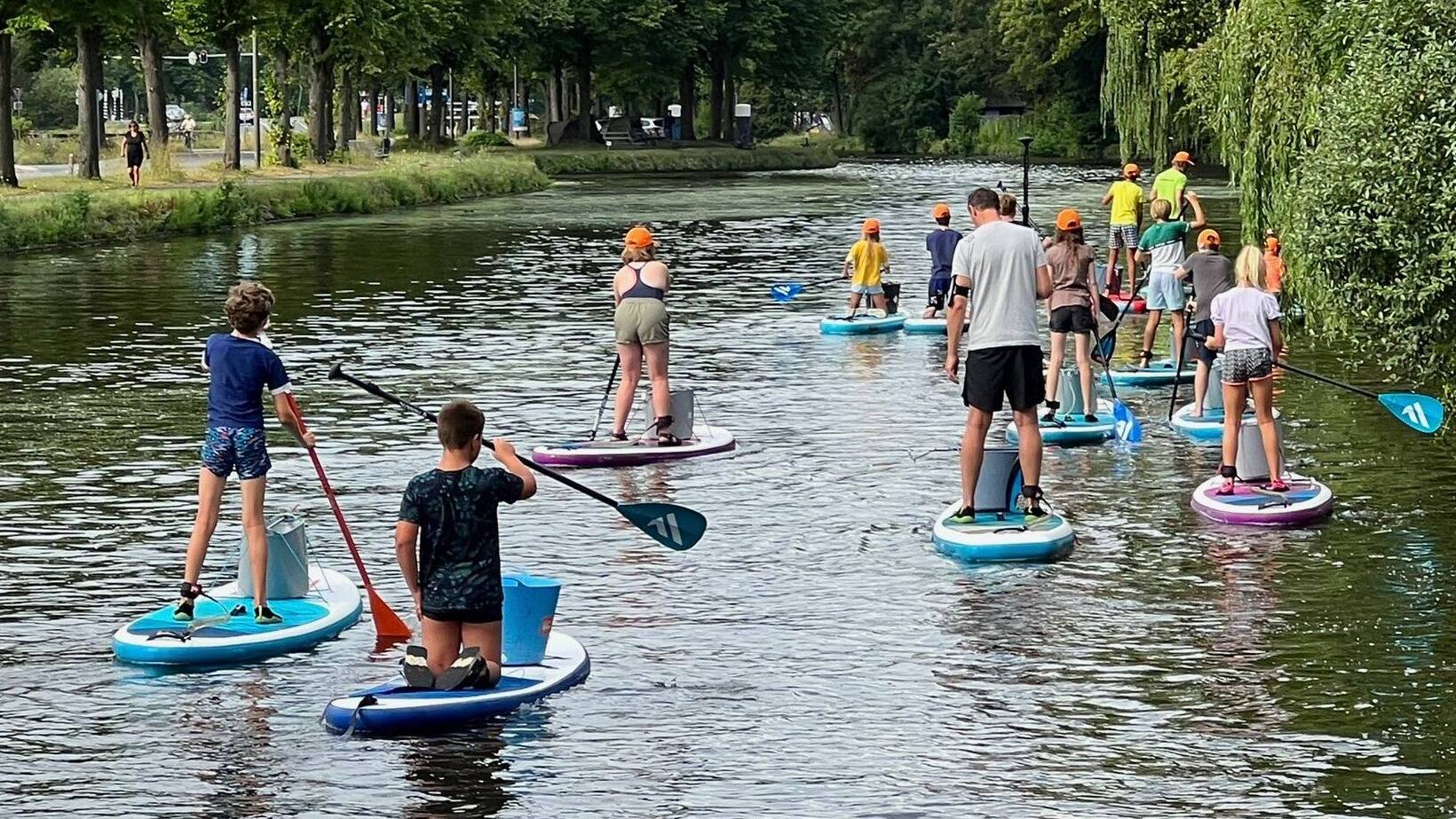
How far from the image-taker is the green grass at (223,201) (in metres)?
41.7

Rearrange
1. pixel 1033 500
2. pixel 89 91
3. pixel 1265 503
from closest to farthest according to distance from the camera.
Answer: pixel 1033 500, pixel 1265 503, pixel 89 91

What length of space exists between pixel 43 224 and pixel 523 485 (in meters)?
34.3

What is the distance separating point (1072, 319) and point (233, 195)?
34.5 m

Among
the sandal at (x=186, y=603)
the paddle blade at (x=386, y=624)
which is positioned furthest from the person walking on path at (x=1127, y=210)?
the sandal at (x=186, y=603)

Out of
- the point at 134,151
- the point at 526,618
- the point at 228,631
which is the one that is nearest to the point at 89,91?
the point at 134,151

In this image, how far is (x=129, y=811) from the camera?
853 centimetres

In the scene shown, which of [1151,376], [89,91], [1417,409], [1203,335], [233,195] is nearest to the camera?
[1417,409]

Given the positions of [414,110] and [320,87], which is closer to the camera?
[320,87]

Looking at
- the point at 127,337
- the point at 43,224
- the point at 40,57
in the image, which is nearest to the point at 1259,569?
the point at 127,337

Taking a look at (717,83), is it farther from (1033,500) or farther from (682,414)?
(1033,500)

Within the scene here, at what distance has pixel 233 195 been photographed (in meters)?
49.3

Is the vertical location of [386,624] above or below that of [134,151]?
below

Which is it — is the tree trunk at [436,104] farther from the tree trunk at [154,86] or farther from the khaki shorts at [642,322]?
the khaki shorts at [642,322]

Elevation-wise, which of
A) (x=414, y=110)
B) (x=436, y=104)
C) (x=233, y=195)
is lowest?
(x=233, y=195)
